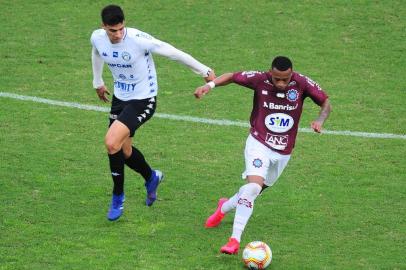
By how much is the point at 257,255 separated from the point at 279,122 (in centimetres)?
160

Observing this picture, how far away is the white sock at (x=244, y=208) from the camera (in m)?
9.95

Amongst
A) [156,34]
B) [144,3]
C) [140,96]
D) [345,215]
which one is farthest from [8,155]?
[144,3]

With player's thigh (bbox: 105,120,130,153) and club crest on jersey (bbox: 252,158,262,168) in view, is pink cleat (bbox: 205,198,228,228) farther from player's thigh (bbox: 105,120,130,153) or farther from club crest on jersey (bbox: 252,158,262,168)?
player's thigh (bbox: 105,120,130,153)

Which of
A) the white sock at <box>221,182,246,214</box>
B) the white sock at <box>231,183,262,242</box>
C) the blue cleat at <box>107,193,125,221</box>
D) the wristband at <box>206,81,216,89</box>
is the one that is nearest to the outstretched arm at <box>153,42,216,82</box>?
the wristband at <box>206,81,216,89</box>

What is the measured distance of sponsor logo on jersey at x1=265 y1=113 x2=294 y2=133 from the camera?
1039 cm

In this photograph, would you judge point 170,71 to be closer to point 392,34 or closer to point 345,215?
point 392,34

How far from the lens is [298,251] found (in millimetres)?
10125

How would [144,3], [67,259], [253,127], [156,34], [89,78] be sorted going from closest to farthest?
[67,259] < [253,127] < [89,78] < [156,34] < [144,3]

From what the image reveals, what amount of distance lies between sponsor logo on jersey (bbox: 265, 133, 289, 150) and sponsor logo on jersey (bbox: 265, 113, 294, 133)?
6 centimetres

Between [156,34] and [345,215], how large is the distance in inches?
307

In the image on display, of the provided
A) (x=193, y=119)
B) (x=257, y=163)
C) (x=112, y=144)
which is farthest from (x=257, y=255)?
(x=193, y=119)

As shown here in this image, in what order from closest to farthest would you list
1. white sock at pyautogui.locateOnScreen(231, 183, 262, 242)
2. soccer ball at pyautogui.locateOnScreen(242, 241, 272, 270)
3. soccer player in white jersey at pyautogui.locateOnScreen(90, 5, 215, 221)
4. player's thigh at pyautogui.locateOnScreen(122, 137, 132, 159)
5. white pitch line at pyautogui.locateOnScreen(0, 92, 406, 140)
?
soccer ball at pyautogui.locateOnScreen(242, 241, 272, 270)
white sock at pyautogui.locateOnScreen(231, 183, 262, 242)
soccer player in white jersey at pyautogui.locateOnScreen(90, 5, 215, 221)
player's thigh at pyautogui.locateOnScreen(122, 137, 132, 159)
white pitch line at pyautogui.locateOnScreen(0, 92, 406, 140)

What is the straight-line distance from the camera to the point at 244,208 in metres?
10.0

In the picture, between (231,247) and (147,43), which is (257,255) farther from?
(147,43)
